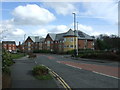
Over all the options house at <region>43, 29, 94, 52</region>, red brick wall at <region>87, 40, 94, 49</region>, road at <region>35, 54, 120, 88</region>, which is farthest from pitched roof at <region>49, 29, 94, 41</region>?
road at <region>35, 54, 120, 88</region>

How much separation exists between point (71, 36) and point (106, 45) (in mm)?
16006

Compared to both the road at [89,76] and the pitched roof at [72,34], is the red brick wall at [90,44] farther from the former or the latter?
the road at [89,76]

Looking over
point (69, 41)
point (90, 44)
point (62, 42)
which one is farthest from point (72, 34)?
point (90, 44)

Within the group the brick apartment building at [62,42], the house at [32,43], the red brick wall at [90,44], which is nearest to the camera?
the brick apartment building at [62,42]

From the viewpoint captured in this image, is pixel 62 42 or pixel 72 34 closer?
pixel 72 34

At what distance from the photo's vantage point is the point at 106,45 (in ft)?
300

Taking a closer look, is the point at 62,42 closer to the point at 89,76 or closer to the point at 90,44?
the point at 90,44

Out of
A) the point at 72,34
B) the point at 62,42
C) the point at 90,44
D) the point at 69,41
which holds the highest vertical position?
the point at 72,34

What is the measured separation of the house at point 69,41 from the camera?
89.7 metres

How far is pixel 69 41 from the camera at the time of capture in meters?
89.9

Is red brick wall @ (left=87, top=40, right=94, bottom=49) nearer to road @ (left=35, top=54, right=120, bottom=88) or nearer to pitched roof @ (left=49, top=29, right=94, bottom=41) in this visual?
pitched roof @ (left=49, top=29, right=94, bottom=41)

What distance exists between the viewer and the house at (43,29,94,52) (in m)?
89.7

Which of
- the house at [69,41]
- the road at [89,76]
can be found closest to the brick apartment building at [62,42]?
the house at [69,41]

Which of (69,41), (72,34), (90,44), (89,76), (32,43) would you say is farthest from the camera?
(32,43)
